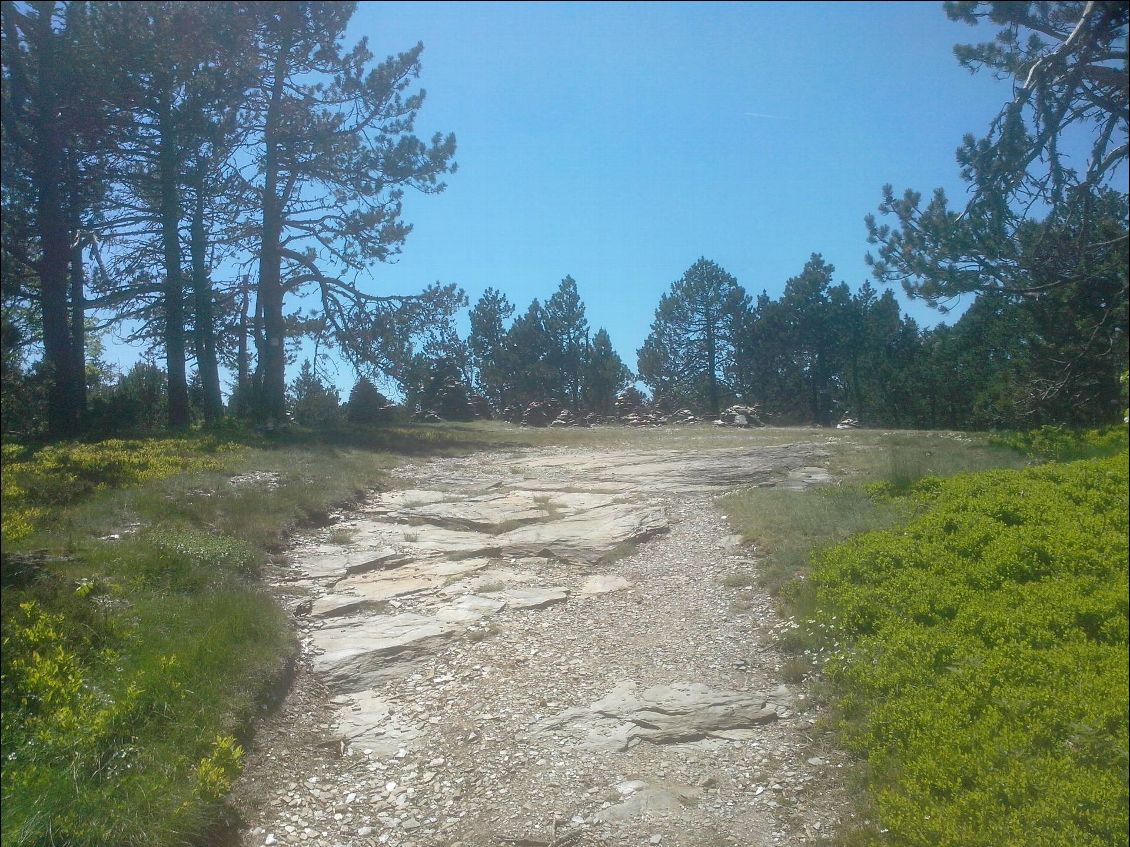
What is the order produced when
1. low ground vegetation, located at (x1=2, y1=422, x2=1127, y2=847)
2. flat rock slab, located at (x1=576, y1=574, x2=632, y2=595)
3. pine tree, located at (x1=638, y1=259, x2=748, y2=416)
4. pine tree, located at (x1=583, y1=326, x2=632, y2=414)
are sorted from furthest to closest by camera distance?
pine tree, located at (x1=583, y1=326, x2=632, y2=414) → pine tree, located at (x1=638, y1=259, x2=748, y2=416) → flat rock slab, located at (x1=576, y1=574, x2=632, y2=595) → low ground vegetation, located at (x1=2, y1=422, x2=1127, y2=847)

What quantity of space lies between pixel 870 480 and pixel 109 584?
9069mm

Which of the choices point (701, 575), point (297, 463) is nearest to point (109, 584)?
point (701, 575)

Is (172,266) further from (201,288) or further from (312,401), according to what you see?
(312,401)

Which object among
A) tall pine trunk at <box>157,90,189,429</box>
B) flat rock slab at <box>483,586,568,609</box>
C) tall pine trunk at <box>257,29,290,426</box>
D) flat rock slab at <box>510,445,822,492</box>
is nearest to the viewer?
flat rock slab at <box>483,586,568,609</box>

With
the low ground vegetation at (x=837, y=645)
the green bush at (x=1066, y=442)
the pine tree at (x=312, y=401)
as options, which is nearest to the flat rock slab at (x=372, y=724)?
the low ground vegetation at (x=837, y=645)

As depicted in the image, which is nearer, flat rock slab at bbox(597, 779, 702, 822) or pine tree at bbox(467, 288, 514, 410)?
flat rock slab at bbox(597, 779, 702, 822)

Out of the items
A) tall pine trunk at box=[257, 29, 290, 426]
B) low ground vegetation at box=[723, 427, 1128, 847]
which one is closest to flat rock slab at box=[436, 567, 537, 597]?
low ground vegetation at box=[723, 427, 1128, 847]

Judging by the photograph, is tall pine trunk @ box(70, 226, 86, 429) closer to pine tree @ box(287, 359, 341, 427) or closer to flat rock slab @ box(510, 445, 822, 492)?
flat rock slab @ box(510, 445, 822, 492)

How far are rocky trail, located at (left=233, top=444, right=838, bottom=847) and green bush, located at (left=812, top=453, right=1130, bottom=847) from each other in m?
0.48

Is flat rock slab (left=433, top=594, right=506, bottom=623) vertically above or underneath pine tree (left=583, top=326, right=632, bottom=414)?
underneath

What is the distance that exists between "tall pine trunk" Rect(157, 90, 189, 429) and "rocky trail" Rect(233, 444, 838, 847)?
A: 15.8 feet

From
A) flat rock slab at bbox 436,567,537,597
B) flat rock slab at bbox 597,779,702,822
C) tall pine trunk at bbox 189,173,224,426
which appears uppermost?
tall pine trunk at bbox 189,173,224,426

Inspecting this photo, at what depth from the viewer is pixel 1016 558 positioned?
19.6 feet

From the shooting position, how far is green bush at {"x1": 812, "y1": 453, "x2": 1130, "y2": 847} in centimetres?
371
